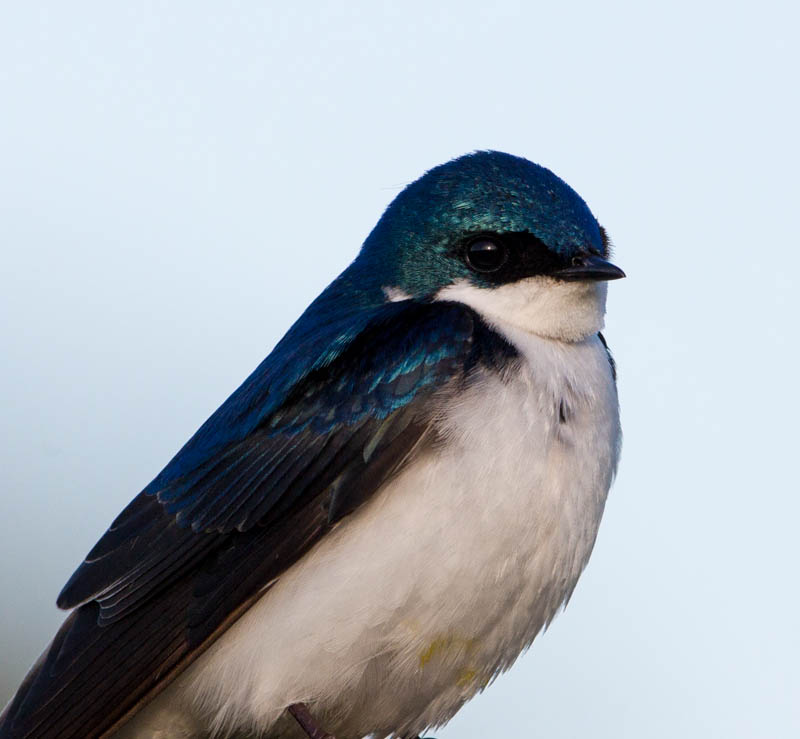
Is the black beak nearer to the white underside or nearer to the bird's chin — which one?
the bird's chin

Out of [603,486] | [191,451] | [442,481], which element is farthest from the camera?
[191,451]

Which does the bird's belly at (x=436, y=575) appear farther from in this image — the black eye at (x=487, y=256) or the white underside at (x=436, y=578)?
the black eye at (x=487, y=256)

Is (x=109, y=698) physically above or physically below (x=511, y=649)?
below

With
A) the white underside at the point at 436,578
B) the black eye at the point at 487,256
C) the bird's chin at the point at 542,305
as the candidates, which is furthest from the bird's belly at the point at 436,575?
the black eye at the point at 487,256

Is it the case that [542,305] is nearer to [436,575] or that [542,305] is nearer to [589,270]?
[589,270]

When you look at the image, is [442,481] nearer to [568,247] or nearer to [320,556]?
[320,556]

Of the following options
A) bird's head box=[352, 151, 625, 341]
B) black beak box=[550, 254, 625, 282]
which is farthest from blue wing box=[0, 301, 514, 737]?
black beak box=[550, 254, 625, 282]

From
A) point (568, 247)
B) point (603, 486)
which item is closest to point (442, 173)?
point (568, 247)

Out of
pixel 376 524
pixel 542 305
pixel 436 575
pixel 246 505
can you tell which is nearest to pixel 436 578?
pixel 436 575
